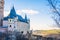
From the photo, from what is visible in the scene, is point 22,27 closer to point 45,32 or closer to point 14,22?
point 14,22

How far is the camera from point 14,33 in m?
5.03

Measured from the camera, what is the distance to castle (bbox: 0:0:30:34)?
197 inches

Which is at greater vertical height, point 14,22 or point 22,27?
point 14,22

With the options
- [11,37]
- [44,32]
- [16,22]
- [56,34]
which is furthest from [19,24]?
[56,34]

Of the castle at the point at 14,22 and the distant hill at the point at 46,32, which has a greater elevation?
the castle at the point at 14,22

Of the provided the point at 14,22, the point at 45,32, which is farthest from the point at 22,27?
the point at 45,32

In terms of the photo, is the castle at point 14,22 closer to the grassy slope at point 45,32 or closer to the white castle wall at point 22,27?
the white castle wall at point 22,27

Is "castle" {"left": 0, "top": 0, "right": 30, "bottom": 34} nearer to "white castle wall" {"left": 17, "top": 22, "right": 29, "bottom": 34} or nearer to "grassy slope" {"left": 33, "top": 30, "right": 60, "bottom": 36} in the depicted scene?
"white castle wall" {"left": 17, "top": 22, "right": 29, "bottom": 34}

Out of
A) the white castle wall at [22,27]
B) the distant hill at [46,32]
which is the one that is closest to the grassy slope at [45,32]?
the distant hill at [46,32]

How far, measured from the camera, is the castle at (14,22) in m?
5.00

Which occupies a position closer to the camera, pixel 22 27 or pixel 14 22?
Answer: pixel 22 27

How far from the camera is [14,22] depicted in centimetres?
515

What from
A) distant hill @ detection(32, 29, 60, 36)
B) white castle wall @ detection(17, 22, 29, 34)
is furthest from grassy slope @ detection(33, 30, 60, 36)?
white castle wall @ detection(17, 22, 29, 34)

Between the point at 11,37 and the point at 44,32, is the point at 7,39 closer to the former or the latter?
the point at 11,37
